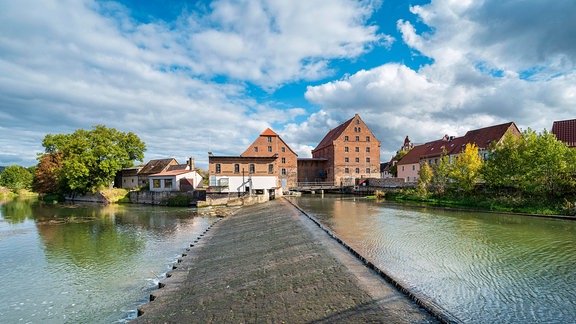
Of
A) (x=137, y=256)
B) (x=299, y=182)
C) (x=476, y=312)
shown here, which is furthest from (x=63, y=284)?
(x=299, y=182)

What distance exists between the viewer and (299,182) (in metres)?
64.3

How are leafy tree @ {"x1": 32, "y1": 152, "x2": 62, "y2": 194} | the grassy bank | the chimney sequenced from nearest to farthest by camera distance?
the grassy bank < the chimney < leafy tree @ {"x1": 32, "y1": 152, "x2": 62, "y2": 194}

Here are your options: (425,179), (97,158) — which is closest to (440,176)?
A: (425,179)

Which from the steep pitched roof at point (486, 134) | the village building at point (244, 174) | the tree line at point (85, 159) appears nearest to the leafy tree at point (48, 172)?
the tree line at point (85, 159)

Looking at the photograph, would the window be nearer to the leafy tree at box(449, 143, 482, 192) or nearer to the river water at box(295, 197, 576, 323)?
the river water at box(295, 197, 576, 323)

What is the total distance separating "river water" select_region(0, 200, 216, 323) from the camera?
9.83 meters

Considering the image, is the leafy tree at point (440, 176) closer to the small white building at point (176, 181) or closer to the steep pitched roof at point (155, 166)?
the small white building at point (176, 181)

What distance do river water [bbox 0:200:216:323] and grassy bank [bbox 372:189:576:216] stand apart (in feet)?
84.1

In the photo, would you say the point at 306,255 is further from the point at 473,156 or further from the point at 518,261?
the point at 473,156

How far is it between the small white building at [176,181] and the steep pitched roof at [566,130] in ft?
162

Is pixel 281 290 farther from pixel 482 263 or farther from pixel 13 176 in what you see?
pixel 13 176

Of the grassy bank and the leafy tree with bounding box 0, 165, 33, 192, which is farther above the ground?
the leafy tree with bounding box 0, 165, 33, 192

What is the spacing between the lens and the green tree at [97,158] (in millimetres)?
49719

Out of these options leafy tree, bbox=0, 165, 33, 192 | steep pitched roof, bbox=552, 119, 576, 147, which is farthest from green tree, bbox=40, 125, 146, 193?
steep pitched roof, bbox=552, 119, 576, 147
